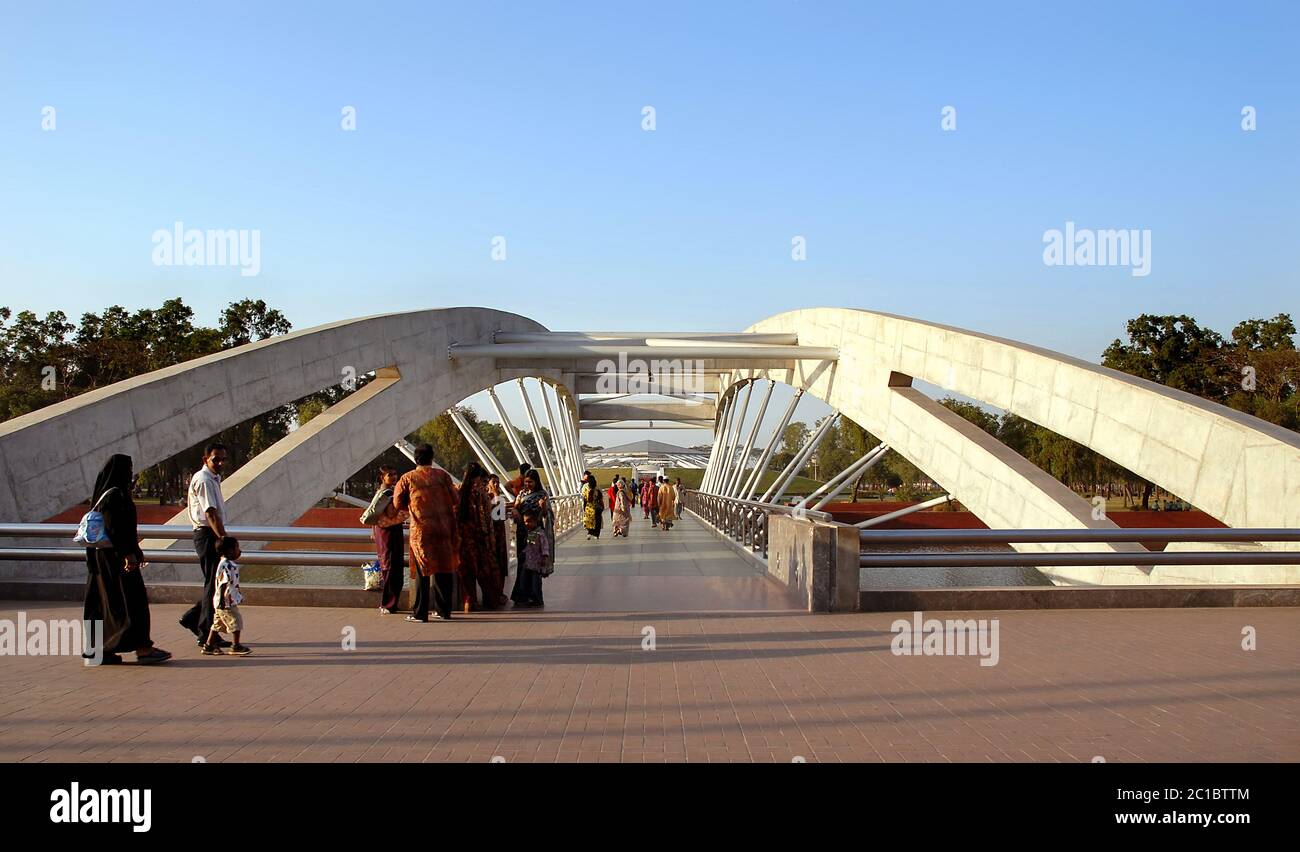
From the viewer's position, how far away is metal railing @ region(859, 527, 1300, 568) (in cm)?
956

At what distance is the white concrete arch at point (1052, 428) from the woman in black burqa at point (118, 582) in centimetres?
1048

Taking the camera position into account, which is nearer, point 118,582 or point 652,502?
point 118,582

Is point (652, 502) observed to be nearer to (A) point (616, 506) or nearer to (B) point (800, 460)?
(B) point (800, 460)

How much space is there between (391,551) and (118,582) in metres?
2.64

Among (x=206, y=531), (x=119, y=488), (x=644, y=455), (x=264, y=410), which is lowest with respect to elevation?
(x=644, y=455)

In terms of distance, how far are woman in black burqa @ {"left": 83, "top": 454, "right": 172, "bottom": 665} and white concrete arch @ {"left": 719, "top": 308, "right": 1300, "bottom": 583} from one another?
1048cm

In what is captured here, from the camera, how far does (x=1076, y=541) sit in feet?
31.9

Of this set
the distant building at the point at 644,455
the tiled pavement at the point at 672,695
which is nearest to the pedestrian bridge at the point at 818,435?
the tiled pavement at the point at 672,695

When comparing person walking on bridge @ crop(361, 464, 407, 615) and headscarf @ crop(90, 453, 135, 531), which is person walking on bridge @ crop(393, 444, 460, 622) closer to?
person walking on bridge @ crop(361, 464, 407, 615)

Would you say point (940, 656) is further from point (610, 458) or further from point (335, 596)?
point (610, 458)

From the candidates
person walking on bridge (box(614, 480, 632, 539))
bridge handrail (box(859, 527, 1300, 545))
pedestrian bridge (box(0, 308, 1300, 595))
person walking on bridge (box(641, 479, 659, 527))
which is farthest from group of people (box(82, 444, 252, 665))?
person walking on bridge (box(641, 479, 659, 527))

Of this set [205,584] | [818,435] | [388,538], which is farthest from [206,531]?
[818,435]

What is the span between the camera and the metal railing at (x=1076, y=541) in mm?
9562
